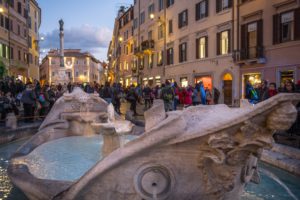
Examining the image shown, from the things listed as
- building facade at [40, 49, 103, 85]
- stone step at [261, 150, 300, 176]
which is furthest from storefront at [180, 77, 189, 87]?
building facade at [40, 49, 103, 85]

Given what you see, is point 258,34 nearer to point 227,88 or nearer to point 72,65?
point 227,88

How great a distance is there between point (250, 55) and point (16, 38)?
27.6 meters

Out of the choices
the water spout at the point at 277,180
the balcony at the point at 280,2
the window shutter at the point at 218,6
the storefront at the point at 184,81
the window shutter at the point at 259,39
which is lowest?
the water spout at the point at 277,180

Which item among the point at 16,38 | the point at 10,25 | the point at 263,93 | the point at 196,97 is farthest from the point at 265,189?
the point at 16,38

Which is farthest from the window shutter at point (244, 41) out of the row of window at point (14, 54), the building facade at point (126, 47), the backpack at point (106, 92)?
the building facade at point (126, 47)

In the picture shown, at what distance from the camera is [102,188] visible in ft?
8.84

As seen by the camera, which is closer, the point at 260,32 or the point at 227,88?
the point at 260,32

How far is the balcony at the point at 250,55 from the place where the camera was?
69.9ft

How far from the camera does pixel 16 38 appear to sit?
39688 mm

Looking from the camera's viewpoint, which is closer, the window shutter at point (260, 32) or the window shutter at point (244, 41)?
the window shutter at point (260, 32)

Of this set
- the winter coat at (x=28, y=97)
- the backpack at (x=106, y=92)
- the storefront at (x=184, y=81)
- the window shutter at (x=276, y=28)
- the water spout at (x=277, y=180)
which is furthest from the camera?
the storefront at (x=184, y=81)

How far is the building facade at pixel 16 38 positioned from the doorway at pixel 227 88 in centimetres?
1995

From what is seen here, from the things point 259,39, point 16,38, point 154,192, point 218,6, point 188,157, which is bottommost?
point 154,192

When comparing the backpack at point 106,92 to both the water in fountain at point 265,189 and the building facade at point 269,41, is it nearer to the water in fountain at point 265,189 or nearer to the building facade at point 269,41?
the building facade at point 269,41
